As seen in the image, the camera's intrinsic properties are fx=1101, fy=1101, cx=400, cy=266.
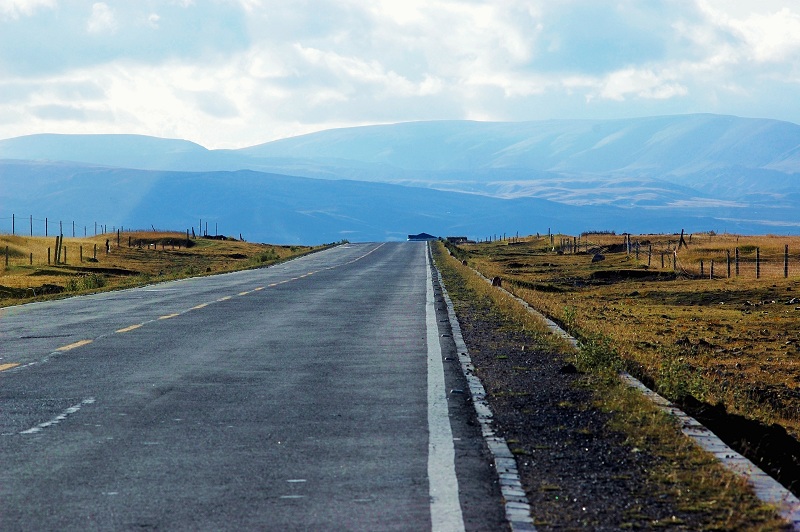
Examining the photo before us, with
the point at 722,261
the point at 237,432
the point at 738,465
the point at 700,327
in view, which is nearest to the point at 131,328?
the point at 237,432

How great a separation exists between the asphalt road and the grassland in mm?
13962

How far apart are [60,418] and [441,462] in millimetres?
3417

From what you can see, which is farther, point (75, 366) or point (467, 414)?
point (75, 366)

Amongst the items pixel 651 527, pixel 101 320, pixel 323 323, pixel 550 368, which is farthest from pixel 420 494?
pixel 101 320

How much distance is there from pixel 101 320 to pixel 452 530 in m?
14.4

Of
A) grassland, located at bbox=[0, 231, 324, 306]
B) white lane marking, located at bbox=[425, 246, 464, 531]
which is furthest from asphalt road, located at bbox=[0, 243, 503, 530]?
grassland, located at bbox=[0, 231, 324, 306]

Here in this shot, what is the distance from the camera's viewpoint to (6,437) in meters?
8.11

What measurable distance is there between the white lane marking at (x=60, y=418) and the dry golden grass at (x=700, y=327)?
17.3 ft

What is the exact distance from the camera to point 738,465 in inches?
274

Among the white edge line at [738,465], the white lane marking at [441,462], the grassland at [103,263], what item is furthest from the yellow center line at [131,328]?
the grassland at [103,263]

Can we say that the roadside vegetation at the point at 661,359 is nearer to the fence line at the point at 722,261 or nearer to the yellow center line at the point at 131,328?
the fence line at the point at 722,261

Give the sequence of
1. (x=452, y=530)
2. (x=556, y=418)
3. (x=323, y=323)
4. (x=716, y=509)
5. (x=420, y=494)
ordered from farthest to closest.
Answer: (x=323, y=323) < (x=556, y=418) < (x=420, y=494) < (x=716, y=509) < (x=452, y=530)

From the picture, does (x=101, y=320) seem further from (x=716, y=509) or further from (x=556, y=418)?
(x=716, y=509)

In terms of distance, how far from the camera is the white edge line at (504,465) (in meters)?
5.85
